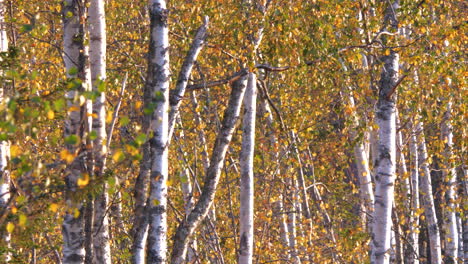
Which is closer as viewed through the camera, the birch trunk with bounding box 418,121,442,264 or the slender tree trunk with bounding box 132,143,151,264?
the slender tree trunk with bounding box 132,143,151,264

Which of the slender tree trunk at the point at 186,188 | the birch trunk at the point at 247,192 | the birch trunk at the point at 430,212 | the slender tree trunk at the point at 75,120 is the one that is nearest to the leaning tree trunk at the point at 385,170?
the birch trunk at the point at 247,192

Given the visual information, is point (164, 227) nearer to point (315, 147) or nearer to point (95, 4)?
point (95, 4)

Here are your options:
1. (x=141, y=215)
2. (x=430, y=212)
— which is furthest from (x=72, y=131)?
(x=430, y=212)

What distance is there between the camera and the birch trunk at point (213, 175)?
7.11 meters

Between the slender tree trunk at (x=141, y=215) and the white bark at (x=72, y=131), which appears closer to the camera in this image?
the white bark at (x=72, y=131)

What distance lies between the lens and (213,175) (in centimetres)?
745

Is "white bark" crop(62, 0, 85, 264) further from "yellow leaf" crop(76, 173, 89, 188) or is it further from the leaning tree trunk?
the leaning tree trunk

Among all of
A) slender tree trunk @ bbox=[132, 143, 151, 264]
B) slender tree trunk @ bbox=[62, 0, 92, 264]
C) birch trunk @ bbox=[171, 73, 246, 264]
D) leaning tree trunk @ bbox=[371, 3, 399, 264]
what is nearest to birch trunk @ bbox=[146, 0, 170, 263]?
slender tree trunk @ bbox=[132, 143, 151, 264]

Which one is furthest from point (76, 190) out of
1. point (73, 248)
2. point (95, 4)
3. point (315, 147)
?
point (315, 147)

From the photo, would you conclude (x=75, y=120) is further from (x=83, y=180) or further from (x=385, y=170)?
(x=385, y=170)

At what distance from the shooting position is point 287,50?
7859mm

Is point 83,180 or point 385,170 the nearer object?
point 83,180

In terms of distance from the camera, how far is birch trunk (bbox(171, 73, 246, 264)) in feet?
23.3

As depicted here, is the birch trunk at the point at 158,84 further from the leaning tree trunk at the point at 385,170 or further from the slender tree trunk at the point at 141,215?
the leaning tree trunk at the point at 385,170
